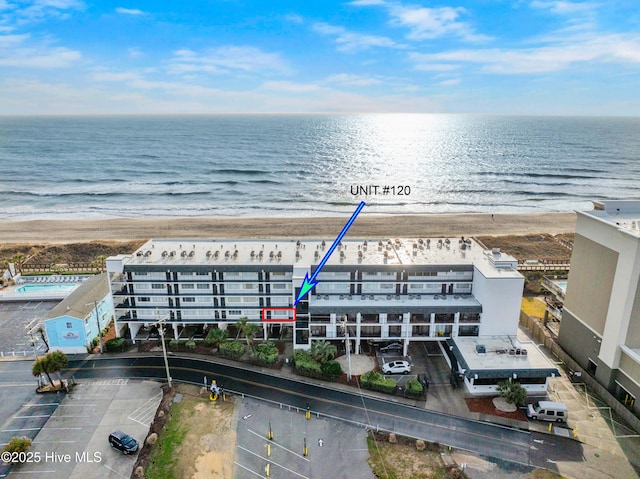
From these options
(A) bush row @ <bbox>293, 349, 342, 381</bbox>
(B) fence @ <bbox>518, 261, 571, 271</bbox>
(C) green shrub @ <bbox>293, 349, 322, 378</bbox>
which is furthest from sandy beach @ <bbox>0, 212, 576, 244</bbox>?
(A) bush row @ <bbox>293, 349, 342, 381</bbox>

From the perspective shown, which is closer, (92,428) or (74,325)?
(92,428)

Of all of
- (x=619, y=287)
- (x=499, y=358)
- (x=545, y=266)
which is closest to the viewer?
(x=619, y=287)

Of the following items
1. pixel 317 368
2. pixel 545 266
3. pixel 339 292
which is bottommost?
pixel 317 368

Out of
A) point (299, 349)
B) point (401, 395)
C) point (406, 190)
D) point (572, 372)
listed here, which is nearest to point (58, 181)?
point (406, 190)

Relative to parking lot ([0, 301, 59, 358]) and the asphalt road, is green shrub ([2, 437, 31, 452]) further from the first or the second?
parking lot ([0, 301, 59, 358])

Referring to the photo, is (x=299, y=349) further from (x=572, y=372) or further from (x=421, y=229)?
(x=421, y=229)

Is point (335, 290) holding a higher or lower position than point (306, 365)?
higher

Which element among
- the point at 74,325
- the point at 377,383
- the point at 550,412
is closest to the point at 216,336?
the point at 74,325

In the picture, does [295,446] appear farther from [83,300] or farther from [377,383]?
[83,300]
